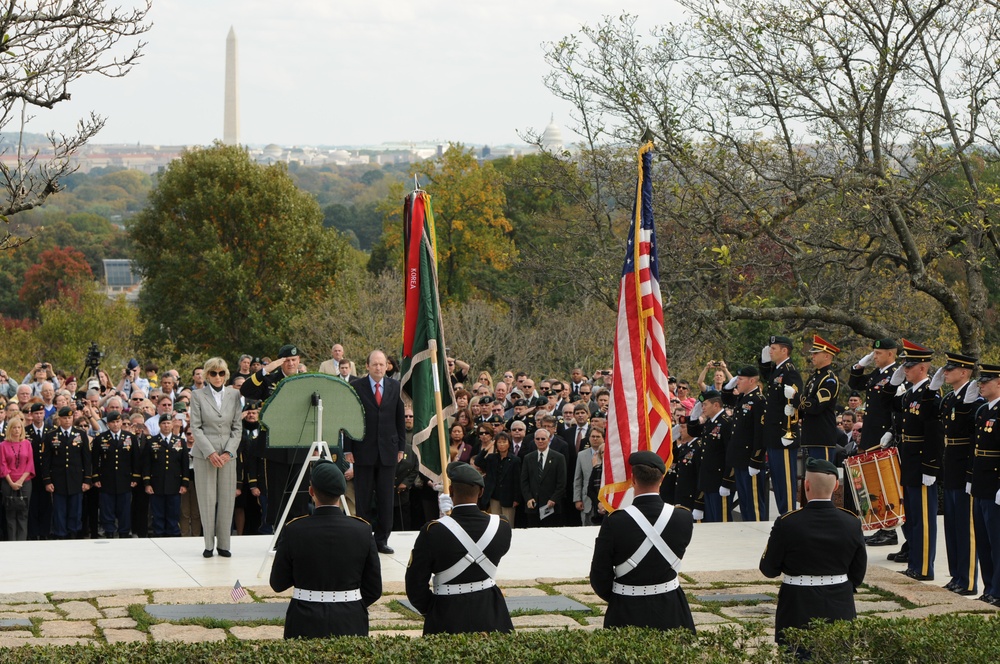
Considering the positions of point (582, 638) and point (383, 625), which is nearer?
point (582, 638)

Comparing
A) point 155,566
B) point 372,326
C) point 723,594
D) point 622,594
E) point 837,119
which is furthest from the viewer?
point 372,326

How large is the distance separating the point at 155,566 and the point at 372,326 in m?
27.0

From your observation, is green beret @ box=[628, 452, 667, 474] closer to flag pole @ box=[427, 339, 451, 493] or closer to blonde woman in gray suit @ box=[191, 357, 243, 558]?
flag pole @ box=[427, 339, 451, 493]

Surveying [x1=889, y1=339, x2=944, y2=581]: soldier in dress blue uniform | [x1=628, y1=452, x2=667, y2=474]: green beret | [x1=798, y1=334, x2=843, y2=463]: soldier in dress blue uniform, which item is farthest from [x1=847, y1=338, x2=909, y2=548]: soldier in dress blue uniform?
[x1=628, y1=452, x2=667, y2=474]: green beret

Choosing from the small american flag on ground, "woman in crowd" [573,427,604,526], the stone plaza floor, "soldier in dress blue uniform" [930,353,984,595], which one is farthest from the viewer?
"woman in crowd" [573,427,604,526]

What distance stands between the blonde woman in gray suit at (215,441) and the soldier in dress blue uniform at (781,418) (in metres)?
5.34

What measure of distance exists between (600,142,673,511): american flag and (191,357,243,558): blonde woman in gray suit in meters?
3.86

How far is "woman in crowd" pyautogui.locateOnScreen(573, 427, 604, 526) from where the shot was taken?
47.4 ft

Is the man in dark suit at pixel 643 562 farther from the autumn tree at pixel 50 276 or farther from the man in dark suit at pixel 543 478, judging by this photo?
the autumn tree at pixel 50 276

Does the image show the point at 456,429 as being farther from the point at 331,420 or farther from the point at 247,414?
the point at 331,420

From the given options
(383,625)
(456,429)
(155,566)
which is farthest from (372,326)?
(383,625)

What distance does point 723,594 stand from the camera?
33.4 feet

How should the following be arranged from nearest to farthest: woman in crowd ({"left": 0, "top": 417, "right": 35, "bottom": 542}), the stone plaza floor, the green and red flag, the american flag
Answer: the stone plaza floor < the american flag < the green and red flag < woman in crowd ({"left": 0, "top": 417, "right": 35, "bottom": 542})

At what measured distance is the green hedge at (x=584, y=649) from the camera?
5848mm
